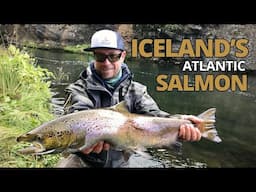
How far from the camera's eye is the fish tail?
3883 mm

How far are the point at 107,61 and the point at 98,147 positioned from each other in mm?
673

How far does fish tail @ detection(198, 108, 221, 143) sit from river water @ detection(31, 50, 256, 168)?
0.05m

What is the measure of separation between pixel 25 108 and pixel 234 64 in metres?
1.80

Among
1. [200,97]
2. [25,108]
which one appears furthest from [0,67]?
[200,97]

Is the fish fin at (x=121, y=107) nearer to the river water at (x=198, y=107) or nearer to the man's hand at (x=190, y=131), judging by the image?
the river water at (x=198, y=107)

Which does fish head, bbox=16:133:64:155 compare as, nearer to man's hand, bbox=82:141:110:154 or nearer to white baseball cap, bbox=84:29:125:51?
man's hand, bbox=82:141:110:154

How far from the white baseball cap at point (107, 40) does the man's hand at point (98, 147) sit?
2.52 feet

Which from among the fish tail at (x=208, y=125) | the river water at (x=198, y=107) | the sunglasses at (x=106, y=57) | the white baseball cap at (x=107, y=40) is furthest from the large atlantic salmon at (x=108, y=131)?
the white baseball cap at (x=107, y=40)

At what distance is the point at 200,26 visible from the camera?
416cm

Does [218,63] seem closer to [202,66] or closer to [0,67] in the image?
[202,66]

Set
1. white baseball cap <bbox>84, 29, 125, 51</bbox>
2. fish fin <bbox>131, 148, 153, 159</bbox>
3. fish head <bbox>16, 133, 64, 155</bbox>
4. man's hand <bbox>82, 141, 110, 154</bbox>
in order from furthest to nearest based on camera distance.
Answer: white baseball cap <bbox>84, 29, 125, 51</bbox>, fish fin <bbox>131, 148, 153, 159</bbox>, man's hand <bbox>82, 141, 110, 154</bbox>, fish head <bbox>16, 133, 64, 155</bbox>

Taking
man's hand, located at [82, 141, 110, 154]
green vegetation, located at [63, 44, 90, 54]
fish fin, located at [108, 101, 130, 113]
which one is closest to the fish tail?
fish fin, located at [108, 101, 130, 113]
